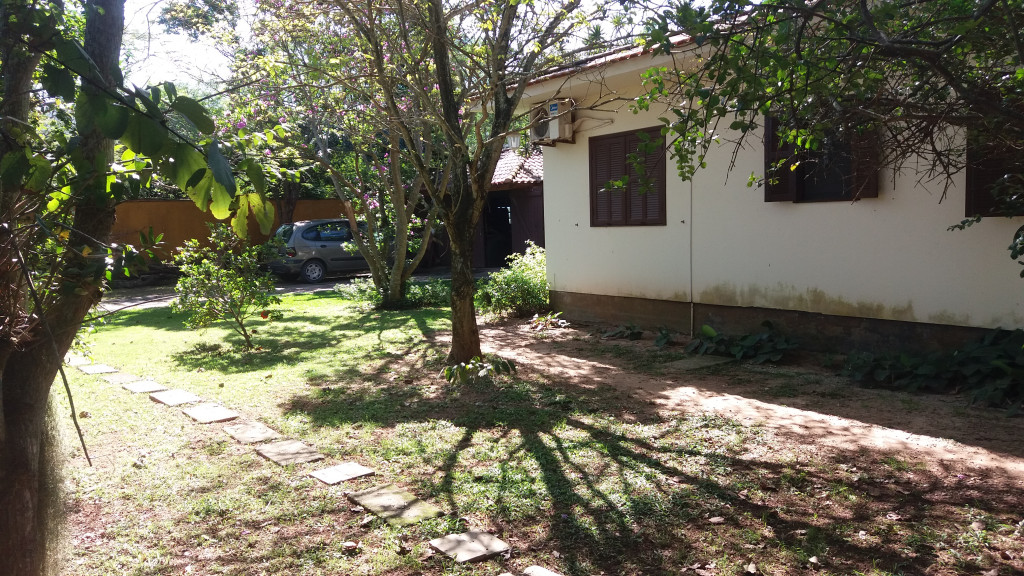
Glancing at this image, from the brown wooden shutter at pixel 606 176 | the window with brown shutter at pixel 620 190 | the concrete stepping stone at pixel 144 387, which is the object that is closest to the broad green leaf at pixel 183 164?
the concrete stepping stone at pixel 144 387

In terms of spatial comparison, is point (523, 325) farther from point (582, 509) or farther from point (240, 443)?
point (582, 509)

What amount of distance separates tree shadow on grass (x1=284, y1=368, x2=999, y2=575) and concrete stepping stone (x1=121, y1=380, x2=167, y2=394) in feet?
6.43

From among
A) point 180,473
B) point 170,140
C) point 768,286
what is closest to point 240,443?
point 180,473

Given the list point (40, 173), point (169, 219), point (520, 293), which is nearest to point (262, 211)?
point (40, 173)

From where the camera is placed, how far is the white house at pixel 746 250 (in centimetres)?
651

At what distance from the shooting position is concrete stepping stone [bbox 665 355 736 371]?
734 centimetres

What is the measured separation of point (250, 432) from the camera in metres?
5.36

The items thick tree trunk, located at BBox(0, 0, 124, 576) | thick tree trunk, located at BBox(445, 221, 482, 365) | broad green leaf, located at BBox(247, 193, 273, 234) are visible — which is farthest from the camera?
thick tree trunk, located at BBox(445, 221, 482, 365)

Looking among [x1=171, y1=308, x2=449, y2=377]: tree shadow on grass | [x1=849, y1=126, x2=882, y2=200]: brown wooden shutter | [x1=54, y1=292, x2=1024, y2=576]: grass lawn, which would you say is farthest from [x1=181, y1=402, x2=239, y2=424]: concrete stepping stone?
[x1=849, y1=126, x2=882, y2=200]: brown wooden shutter

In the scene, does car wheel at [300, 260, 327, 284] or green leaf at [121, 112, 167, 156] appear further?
car wheel at [300, 260, 327, 284]

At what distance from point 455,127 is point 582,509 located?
3939 mm

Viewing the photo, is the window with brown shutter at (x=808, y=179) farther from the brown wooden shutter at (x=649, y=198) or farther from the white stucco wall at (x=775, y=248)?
the brown wooden shutter at (x=649, y=198)

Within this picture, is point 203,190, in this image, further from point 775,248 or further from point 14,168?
point 775,248

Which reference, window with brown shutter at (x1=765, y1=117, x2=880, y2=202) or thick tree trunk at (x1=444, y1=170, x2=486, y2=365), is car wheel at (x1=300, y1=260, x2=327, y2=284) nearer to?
thick tree trunk at (x1=444, y1=170, x2=486, y2=365)
